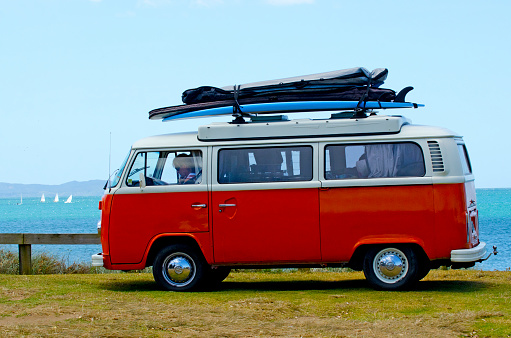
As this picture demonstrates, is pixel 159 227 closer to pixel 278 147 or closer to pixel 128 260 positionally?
pixel 128 260

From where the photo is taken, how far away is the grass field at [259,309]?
25.0ft

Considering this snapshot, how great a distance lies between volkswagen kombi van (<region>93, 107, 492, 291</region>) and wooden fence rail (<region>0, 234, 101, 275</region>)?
2783mm

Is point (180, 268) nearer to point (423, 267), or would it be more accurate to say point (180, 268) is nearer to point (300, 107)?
point (300, 107)

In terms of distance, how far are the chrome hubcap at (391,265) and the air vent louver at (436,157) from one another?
4.42 feet

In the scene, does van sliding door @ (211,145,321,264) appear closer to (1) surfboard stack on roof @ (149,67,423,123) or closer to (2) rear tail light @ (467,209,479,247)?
(1) surfboard stack on roof @ (149,67,423,123)

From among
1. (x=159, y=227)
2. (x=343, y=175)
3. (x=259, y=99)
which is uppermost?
(x=259, y=99)

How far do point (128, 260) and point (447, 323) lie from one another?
201 inches

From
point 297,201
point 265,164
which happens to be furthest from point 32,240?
point 297,201

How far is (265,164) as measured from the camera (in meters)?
10.6

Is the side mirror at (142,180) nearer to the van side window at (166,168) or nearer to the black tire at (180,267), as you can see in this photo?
the van side window at (166,168)

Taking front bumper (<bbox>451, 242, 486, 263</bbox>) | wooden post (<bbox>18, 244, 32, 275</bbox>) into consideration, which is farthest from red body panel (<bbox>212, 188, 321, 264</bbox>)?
wooden post (<bbox>18, 244, 32, 275</bbox>)

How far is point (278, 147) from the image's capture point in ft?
34.8

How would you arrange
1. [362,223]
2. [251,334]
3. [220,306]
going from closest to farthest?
[251,334]
[220,306]
[362,223]

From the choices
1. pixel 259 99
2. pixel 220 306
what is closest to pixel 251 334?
pixel 220 306
